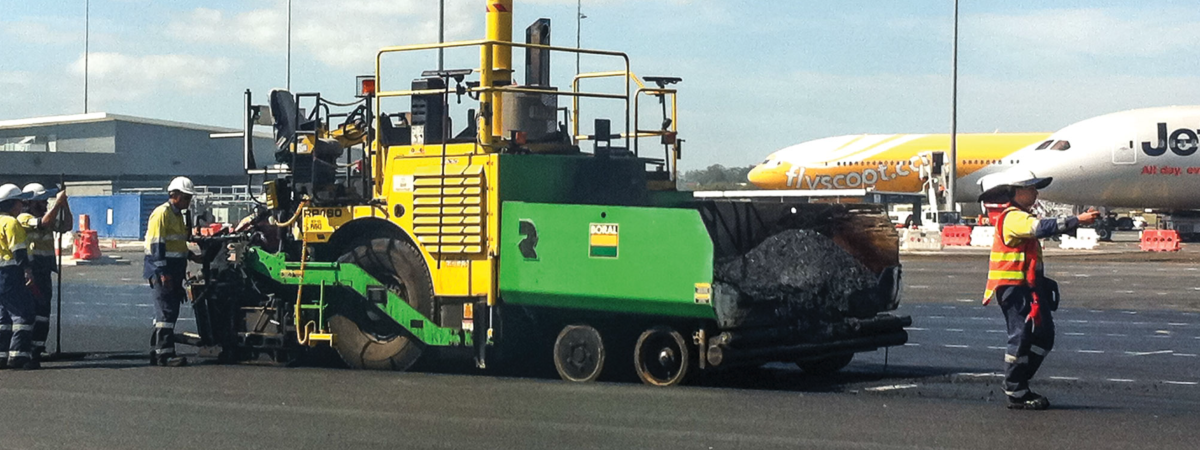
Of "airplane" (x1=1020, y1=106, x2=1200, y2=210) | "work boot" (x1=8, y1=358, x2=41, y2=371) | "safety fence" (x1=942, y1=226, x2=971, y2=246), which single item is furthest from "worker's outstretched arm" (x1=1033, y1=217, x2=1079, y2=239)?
"airplane" (x1=1020, y1=106, x2=1200, y2=210)

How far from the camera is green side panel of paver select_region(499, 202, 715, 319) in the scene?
32.0 feet

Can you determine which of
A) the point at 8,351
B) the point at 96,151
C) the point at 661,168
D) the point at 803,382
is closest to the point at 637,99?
the point at 661,168

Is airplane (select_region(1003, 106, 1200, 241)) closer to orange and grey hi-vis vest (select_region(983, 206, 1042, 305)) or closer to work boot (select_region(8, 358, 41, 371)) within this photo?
orange and grey hi-vis vest (select_region(983, 206, 1042, 305))

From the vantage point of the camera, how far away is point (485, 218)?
10750mm

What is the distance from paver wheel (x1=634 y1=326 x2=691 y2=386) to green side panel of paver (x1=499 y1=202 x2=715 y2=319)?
238 millimetres

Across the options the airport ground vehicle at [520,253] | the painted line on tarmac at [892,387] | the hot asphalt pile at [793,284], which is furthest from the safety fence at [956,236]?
the painted line on tarmac at [892,387]

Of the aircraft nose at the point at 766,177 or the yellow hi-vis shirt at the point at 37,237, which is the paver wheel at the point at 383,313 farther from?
the aircraft nose at the point at 766,177

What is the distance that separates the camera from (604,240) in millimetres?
10141

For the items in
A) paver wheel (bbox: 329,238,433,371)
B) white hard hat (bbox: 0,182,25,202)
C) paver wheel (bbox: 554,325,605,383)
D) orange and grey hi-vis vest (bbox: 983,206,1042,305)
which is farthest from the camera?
white hard hat (bbox: 0,182,25,202)

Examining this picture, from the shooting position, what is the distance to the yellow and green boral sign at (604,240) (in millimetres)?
10086

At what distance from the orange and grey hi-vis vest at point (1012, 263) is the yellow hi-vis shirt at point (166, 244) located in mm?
6689

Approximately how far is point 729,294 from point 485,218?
6.71ft

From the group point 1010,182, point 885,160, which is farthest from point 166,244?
point 885,160

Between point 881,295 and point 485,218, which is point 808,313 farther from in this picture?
point 485,218
